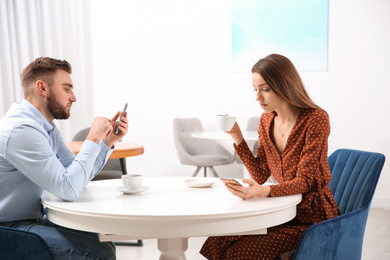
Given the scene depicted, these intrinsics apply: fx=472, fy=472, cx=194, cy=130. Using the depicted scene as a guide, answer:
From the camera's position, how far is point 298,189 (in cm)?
182

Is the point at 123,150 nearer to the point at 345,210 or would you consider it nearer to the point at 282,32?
the point at 345,210

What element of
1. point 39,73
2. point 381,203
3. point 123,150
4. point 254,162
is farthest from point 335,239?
point 381,203

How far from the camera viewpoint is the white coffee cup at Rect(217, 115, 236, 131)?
1948 millimetres

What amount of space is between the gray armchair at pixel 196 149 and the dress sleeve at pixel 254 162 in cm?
278

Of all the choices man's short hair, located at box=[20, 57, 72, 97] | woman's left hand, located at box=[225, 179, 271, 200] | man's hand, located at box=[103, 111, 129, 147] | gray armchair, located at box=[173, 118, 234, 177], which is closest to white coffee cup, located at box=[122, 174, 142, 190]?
man's hand, located at box=[103, 111, 129, 147]

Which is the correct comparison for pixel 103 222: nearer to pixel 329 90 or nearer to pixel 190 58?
pixel 329 90

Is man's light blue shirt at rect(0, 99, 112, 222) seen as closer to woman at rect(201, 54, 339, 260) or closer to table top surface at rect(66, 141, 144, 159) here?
woman at rect(201, 54, 339, 260)

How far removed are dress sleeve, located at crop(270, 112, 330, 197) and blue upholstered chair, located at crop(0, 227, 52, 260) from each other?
909 mm

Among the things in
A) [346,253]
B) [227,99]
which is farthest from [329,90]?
[346,253]

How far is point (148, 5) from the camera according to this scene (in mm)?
5859

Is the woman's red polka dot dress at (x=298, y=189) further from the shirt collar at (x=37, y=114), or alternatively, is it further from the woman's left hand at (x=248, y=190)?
the shirt collar at (x=37, y=114)

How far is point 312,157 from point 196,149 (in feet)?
12.0

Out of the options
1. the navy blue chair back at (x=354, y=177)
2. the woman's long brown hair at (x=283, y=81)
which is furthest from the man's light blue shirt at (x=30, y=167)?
the navy blue chair back at (x=354, y=177)

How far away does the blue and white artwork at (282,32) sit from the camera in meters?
5.07
